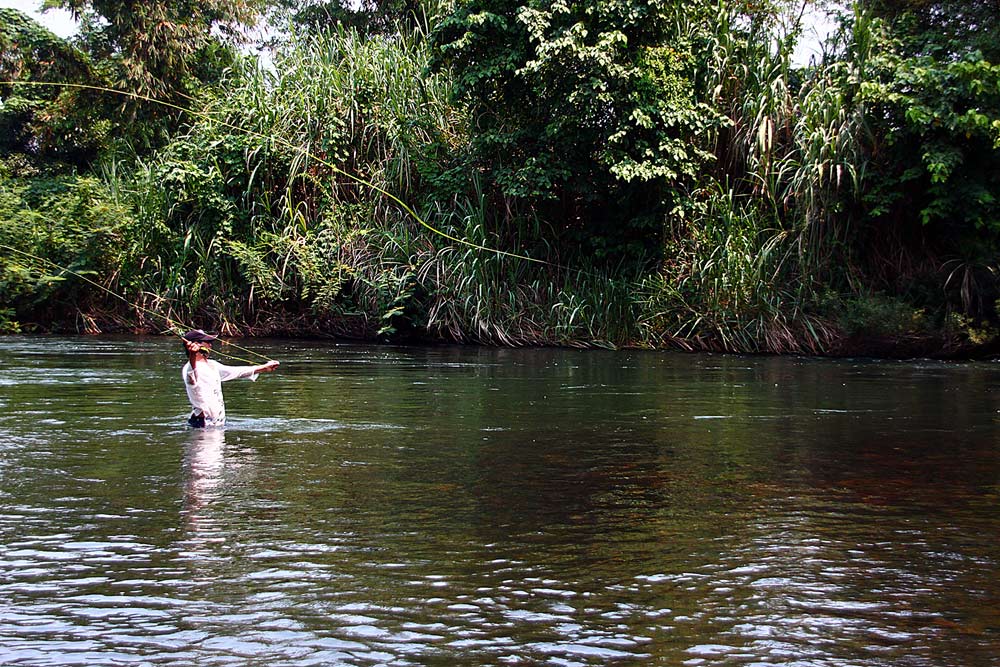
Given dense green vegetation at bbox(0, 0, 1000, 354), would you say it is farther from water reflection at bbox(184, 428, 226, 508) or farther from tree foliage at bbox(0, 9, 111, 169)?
water reflection at bbox(184, 428, 226, 508)

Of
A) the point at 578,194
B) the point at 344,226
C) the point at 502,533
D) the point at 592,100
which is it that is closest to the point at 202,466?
the point at 502,533

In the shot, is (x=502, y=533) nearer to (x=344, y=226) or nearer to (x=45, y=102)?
(x=344, y=226)

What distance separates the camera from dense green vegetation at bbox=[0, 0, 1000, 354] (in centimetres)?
1867

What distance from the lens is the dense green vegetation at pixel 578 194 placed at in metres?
18.7

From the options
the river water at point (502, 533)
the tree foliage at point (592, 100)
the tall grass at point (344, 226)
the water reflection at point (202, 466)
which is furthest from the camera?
the tall grass at point (344, 226)

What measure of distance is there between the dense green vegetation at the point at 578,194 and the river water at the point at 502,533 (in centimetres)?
750

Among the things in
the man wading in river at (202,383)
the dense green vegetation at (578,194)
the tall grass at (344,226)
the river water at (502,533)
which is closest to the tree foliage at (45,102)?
the dense green vegetation at (578,194)

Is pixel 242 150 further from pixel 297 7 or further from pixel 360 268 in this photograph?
pixel 297 7

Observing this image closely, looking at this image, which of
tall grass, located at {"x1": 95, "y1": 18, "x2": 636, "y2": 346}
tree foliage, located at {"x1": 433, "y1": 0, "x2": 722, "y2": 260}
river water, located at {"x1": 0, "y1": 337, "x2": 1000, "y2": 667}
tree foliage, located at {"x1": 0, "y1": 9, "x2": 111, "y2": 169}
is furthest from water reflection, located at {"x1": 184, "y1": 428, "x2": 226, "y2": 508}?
tree foliage, located at {"x1": 0, "y1": 9, "x2": 111, "y2": 169}

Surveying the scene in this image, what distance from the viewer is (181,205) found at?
24.1 m

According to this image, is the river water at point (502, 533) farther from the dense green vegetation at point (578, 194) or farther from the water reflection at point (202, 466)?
the dense green vegetation at point (578, 194)

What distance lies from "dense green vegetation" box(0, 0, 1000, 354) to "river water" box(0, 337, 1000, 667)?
750 centimetres

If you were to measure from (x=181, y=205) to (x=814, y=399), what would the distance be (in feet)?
51.5

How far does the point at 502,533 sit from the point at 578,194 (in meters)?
16.2
